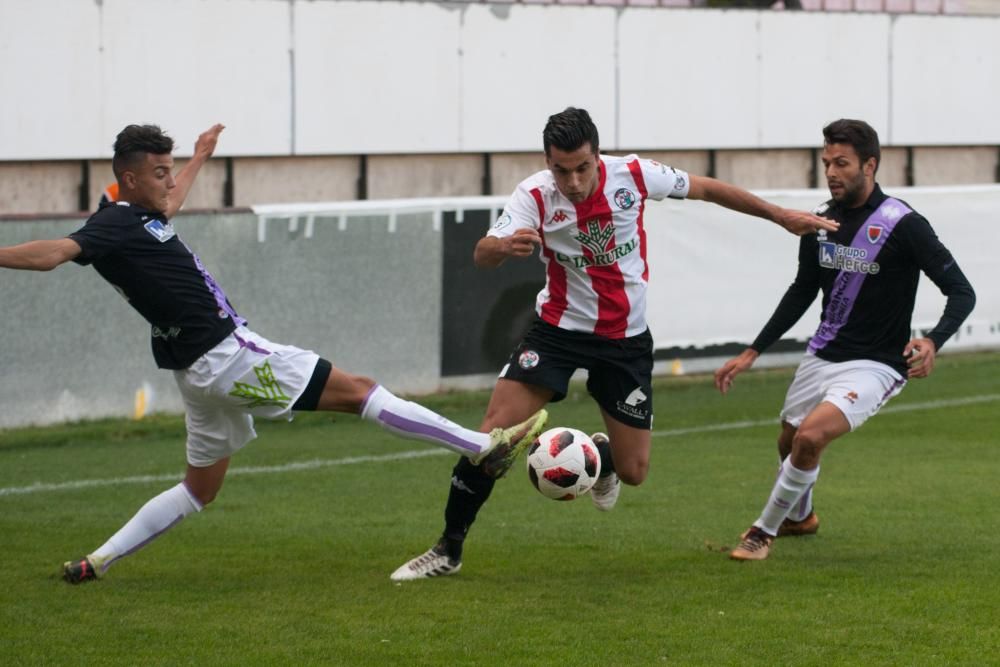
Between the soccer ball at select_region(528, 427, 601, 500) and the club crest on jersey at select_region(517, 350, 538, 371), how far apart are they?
0.31 m

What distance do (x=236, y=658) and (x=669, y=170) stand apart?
9.30ft

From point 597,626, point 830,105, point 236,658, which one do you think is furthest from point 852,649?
point 830,105

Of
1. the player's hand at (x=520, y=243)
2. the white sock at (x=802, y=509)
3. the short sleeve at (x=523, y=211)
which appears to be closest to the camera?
the player's hand at (x=520, y=243)

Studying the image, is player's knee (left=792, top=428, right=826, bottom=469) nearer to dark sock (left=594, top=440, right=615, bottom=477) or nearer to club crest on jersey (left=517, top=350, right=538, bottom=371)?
dark sock (left=594, top=440, right=615, bottom=477)

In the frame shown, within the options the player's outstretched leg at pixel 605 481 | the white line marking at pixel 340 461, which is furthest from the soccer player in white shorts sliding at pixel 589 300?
the white line marking at pixel 340 461

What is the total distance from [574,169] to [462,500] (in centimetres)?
151

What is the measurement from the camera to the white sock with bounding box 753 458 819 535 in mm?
7230

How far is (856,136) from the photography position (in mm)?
7098

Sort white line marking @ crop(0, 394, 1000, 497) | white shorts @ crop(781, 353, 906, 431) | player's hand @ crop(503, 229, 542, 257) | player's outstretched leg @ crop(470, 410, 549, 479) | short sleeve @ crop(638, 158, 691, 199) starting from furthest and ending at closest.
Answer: white line marking @ crop(0, 394, 1000, 497) < white shorts @ crop(781, 353, 906, 431) < short sleeve @ crop(638, 158, 691, 199) < player's outstretched leg @ crop(470, 410, 549, 479) < player's hand @ crop(503, 229, 542, 257)

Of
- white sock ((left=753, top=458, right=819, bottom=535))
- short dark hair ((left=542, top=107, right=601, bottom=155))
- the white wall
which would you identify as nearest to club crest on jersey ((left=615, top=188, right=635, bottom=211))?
short dark hair ((left=542, top=107, right=601, bottom=155))

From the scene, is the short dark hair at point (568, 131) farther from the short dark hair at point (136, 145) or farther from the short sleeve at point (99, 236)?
the short sleeve at point (99, 236)

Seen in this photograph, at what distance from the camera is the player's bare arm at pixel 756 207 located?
22.4 feet

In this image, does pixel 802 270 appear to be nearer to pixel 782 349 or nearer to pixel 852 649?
pixel 852 649

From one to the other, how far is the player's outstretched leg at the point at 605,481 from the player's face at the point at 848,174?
1.57 meters
